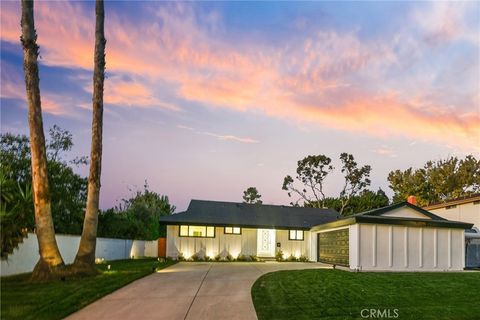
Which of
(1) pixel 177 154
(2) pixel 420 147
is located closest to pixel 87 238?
(1) pixel 177 154

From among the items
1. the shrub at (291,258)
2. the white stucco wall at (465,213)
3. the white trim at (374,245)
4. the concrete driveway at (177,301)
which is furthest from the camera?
the shrub at (291,258)

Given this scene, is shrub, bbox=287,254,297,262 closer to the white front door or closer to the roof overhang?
the white front door

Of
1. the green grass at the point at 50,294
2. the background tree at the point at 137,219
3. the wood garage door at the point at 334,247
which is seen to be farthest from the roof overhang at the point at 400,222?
the background tree at the point at 137,219

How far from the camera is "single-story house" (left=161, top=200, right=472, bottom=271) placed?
18562 mm

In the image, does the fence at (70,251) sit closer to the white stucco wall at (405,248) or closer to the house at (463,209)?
the white stucco wall at (405,248)

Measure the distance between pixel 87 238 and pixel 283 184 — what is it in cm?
3976

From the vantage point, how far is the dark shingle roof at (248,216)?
84.0ft

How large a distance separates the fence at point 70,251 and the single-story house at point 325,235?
3.68 meters

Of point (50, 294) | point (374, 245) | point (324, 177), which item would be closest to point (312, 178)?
point (324, 177)

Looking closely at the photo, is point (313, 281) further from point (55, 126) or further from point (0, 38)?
point (55, 126)

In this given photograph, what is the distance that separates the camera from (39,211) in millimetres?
13047

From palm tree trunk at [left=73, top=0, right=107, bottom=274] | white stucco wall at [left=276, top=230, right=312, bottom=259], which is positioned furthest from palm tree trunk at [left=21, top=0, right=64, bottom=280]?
white stucco wall at [left=276, top=230, right=312, bottom=259]

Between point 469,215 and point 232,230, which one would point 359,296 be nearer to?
point 232,230

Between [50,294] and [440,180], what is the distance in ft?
169
